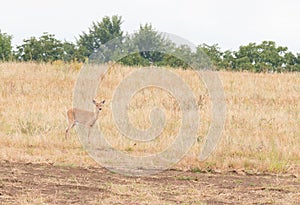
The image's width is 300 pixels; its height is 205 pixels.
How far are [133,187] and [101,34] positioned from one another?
46274mm

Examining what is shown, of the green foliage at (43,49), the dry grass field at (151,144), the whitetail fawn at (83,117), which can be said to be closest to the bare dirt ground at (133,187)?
the dry grass field at (151,144)

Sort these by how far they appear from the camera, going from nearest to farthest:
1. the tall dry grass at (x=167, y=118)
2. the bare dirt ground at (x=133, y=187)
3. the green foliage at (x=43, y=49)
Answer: the bare dirt ground at (x=133, y=187) → the tall dry grass at (x=167, y=118) → the green foliage at (x=43, y=49)

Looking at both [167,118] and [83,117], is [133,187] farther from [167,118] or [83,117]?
[167,118]

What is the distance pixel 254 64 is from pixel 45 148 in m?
29.0

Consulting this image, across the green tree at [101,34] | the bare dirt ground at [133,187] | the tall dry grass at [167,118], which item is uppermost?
the green tree at [101,34]

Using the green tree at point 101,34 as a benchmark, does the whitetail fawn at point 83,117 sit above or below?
below

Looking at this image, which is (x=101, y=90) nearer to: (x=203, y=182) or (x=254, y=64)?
(x=203, y=182)

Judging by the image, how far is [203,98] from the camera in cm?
1728

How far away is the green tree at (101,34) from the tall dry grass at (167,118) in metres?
29.7

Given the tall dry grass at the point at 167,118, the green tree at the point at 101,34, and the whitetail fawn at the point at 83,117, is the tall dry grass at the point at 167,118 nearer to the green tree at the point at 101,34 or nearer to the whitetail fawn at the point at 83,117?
the whitetail fawn at the point at 83,117

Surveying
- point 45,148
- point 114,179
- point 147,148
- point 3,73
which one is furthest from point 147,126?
point 3,73

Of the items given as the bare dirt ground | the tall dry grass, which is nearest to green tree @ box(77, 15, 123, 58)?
the tall dry grass

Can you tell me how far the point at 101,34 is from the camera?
53719mm

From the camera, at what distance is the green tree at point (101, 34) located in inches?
2036
